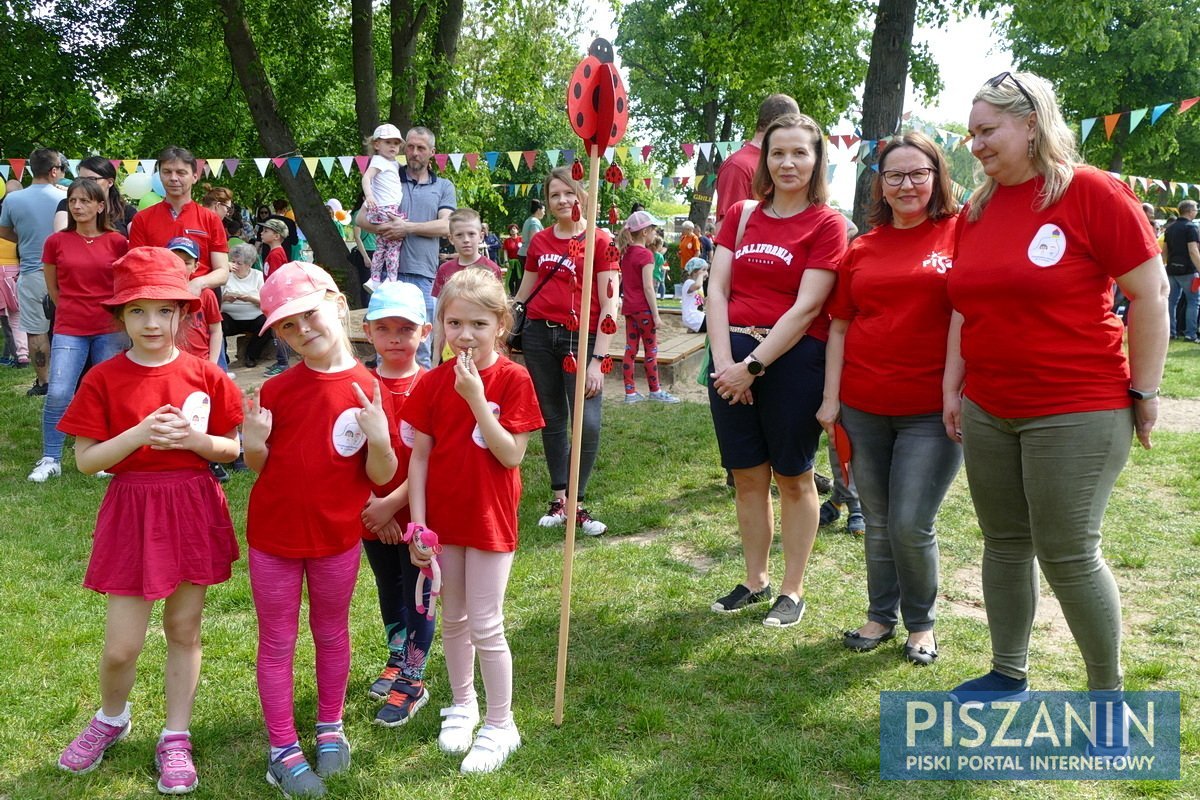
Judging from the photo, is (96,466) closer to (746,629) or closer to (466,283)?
(466,283)

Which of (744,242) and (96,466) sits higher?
(744,242)

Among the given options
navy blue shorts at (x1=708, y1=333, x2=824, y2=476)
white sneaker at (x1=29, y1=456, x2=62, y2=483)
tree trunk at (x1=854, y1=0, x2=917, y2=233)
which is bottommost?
white sneaker at (x1=29, y1=456, x2=62, y2=483)

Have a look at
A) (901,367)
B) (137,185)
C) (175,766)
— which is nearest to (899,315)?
(901,367)

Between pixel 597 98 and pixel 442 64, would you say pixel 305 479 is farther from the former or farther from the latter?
pixel 442 64

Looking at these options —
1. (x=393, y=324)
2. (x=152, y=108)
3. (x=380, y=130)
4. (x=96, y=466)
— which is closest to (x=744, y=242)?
(x=393, y=324)

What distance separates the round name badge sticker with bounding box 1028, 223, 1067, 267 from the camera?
277 cm

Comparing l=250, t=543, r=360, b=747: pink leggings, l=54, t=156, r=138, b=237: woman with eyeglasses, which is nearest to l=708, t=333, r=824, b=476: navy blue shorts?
l=250, t=543, r=360, b=747: pink leggings

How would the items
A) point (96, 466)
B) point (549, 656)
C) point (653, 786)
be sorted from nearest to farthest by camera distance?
point (96, 466) → point (653, 786) → point (549, 656)

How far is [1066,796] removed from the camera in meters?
2.84

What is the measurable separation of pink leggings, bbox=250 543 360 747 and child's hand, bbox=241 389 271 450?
353 mm

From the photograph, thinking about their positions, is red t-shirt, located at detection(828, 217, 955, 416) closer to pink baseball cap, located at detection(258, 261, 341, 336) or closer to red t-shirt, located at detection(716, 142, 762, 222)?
red t-shirt, located at detection(716, 142, 762, 222)

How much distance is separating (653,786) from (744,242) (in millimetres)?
2176

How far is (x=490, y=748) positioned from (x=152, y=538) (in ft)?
4.01

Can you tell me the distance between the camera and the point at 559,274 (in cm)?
514
